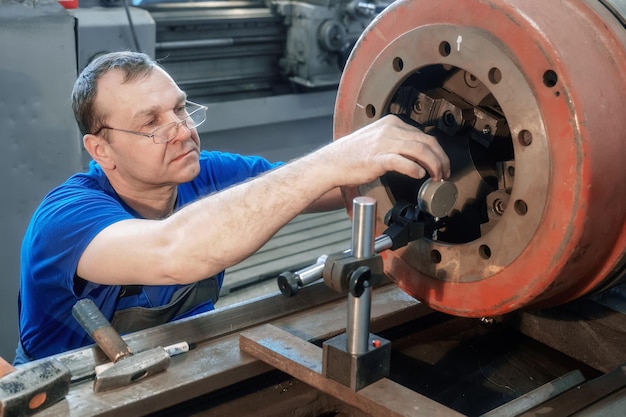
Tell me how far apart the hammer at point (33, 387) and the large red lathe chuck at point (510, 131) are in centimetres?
43

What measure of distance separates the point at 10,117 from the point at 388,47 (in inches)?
47.7

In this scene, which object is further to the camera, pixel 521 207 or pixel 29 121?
pixel 29 121

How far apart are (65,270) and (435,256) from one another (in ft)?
1.90

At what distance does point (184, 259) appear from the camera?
1.02 meters

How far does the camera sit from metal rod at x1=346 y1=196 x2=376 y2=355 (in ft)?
2.66

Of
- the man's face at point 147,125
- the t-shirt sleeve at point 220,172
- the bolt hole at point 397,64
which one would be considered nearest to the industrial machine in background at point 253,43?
the t-shirt sleeve at point 220,172

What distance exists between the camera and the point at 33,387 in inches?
32.9

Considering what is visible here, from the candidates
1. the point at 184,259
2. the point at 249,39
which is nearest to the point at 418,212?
the point at 184,259

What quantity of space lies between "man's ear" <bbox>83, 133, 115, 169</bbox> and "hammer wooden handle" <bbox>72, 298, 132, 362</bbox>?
44 cm

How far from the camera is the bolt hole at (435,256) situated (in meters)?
0.96

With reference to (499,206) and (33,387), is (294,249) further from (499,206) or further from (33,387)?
(33,387)

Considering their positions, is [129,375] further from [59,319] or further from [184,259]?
[59,319]

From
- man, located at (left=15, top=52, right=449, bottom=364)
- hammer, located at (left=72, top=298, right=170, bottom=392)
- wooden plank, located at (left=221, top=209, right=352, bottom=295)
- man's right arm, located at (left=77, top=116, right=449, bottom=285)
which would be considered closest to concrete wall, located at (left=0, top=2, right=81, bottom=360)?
man, located at (left=15, top=52, right=449, bottom=364)

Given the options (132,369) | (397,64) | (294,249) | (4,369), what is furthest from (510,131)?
(294,249)
